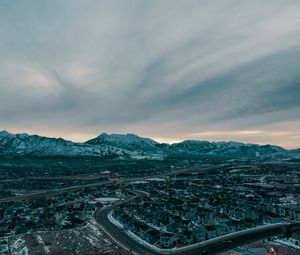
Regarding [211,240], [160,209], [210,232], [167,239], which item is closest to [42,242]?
[167,239]

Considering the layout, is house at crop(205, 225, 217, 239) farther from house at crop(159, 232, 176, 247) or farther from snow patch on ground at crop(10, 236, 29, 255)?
snow patch on ground at crop(10, 236, 29, 255)

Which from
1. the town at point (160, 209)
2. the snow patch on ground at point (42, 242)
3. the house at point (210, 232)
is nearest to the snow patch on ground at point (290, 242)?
the town at point (160, 209)

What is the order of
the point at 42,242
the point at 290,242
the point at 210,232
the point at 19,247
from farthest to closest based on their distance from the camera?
the point at 210,232
the point at 42,242
the point at 19,247
the point at 290,242

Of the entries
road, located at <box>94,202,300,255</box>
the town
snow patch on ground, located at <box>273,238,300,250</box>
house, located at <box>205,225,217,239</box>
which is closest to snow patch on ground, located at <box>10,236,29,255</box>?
the town

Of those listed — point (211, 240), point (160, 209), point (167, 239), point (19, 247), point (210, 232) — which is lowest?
point (19, 247)

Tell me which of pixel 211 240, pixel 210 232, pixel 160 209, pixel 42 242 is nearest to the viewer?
pixel 211 240

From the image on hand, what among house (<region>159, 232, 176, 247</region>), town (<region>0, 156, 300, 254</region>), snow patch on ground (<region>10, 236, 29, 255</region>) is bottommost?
snow patch on ground (<region>10, 236, 29, 255</region>)

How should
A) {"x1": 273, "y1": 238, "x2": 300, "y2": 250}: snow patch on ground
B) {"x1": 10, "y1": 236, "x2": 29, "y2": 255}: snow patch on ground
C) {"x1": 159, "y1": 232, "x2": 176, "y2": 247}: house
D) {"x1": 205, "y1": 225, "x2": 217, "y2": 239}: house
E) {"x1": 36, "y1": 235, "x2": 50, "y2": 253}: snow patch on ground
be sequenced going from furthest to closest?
{"x1": 205, "y1": 225, "x2": 217, "y2": 239}: house
{"x1": 159, "y1": 232, "x2": 176, "y2": 247}: house
{"x1": 36, "y1": 235, "x2": 50, "y2": 253}: snow patch on ground
{"x1": 10, "y1": 236, "x2": 29, "y2": 255}: snow patch on ground
{"x1": 273, "y1": 238, "x2": 300, "y2": 250}: snow patch on ground

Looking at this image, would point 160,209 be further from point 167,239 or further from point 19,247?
point 19,247

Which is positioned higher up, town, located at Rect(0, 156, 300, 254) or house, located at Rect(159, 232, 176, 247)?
town, located at Rect(0, 156, 300, 254)

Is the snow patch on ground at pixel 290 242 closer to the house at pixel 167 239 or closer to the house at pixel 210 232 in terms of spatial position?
the house at pixel 210 232
